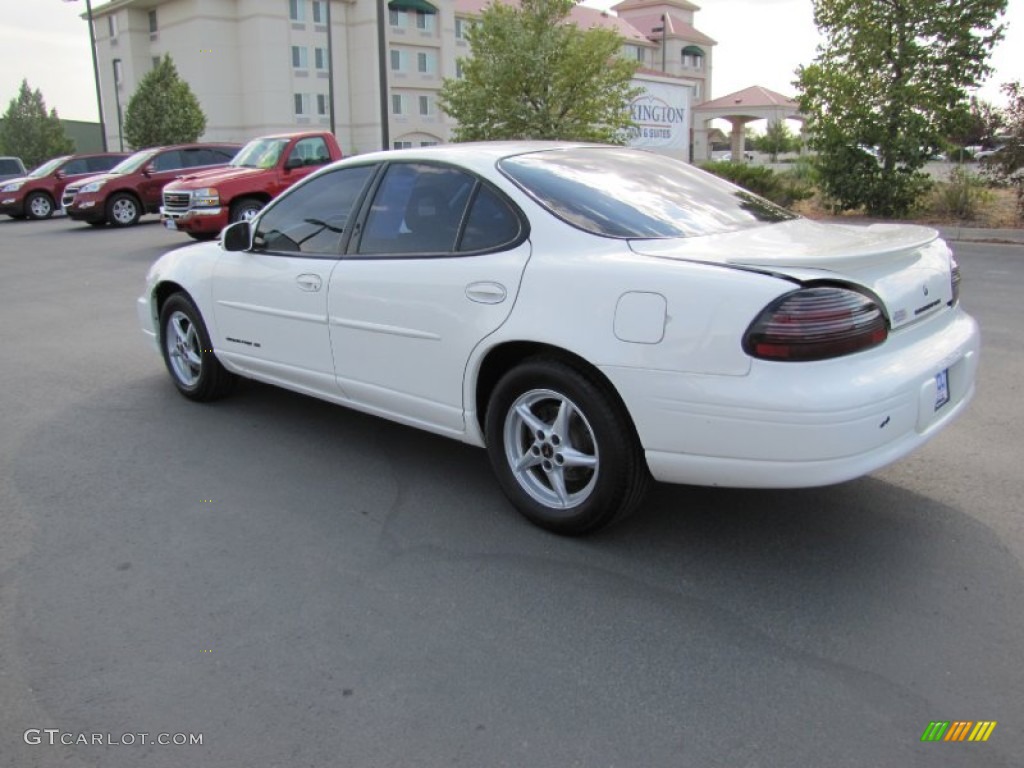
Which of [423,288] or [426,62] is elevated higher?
[426,62]

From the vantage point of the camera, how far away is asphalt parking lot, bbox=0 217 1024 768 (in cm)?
246

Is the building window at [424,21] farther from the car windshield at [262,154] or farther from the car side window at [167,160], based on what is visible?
the car windshield at [262,154]

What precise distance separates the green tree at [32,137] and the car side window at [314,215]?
6188cm

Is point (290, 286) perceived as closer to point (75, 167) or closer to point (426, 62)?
point (75, 167)

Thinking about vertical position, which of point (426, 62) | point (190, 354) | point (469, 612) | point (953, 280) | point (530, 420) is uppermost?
point (426, 62)

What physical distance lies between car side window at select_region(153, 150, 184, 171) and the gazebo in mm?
35791

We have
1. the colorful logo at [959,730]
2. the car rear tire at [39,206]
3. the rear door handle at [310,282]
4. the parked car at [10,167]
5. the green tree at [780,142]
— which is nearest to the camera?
the colorful logo at [959,730]

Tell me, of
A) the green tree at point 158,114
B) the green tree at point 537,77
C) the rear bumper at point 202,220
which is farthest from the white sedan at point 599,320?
the green tree at point 158,114

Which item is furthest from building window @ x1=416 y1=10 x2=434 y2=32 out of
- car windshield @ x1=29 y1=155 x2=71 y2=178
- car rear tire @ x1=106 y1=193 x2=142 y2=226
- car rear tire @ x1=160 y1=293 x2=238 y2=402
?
car rear tire @ x1=160 y1=293 x2=238 y2=402

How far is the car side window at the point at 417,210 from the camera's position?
4.02 m

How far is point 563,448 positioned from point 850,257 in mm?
1312

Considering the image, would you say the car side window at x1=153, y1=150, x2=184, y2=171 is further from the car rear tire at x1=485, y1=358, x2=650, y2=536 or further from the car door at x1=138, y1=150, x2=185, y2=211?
the car rear tire at x1=485, y1=358, x2=650, y2=536

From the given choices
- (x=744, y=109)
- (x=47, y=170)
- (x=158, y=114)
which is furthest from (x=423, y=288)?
(x=744, y=109)

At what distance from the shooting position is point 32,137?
59250mm
